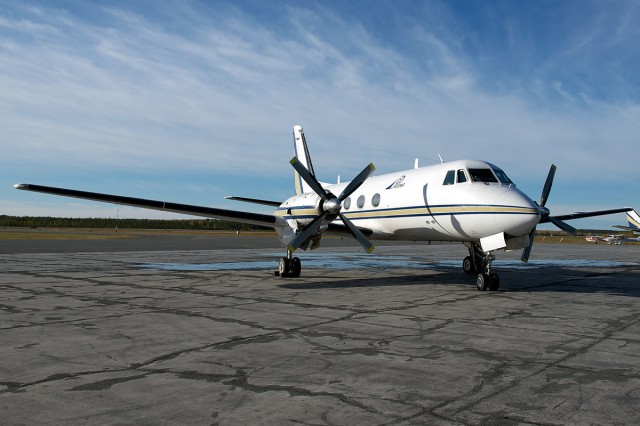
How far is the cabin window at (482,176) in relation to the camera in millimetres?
14969

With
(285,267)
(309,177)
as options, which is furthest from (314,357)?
(285,267)

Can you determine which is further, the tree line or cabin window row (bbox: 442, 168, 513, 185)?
the tree line

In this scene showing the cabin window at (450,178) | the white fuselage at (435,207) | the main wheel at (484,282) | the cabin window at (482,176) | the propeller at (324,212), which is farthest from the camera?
the propeller at (324,212)

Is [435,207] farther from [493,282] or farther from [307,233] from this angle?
[307,233]

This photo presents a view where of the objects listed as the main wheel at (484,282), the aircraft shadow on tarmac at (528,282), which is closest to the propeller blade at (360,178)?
the aircraft shadow on tarmac at (528,282)

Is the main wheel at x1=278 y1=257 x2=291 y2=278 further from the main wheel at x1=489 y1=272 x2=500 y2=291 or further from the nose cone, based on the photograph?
the nose cone

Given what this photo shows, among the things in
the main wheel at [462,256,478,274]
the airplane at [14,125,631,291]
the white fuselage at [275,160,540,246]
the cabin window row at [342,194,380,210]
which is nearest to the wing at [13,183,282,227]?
the airplane at [14,125,631,291]

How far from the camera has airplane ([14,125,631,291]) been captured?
45.9ft

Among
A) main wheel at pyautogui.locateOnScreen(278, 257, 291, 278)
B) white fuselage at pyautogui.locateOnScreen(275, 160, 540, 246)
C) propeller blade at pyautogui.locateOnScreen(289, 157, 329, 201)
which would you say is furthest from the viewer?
→ main wheel at pyautogui.locateOnScreen(278, 257, 291, 278)

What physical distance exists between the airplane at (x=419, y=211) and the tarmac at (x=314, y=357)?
1860 mm

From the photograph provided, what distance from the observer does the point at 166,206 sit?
648 inches

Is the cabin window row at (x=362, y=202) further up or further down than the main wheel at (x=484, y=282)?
further up

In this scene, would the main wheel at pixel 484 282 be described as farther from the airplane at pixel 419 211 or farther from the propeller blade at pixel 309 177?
the propeller blade at pixel 309 177

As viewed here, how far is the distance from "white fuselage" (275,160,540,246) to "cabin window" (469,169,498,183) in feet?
0.09
